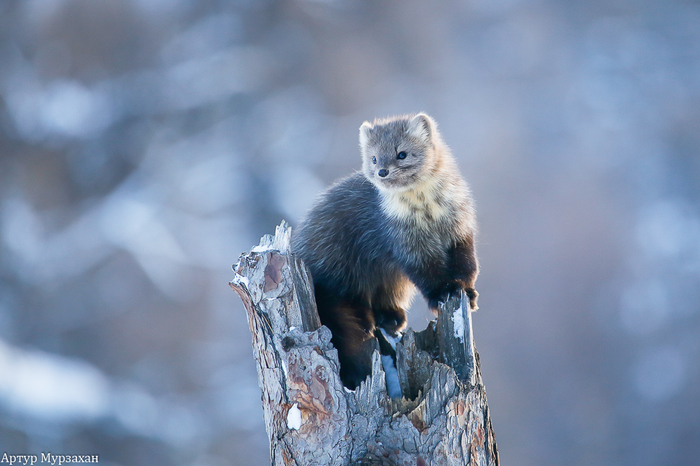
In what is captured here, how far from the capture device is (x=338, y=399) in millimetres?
3135

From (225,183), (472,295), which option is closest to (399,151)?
(472,295)

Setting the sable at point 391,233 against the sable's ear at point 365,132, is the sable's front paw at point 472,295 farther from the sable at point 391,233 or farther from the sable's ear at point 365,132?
the sable's ear at point 365,132

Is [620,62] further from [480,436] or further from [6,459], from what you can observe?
[6,459]

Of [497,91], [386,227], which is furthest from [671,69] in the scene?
[386,227]

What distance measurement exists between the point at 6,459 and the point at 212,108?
26.7 feet

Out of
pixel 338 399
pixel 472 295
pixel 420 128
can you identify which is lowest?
pixel 338 399

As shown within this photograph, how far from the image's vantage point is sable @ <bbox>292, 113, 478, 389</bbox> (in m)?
4.28

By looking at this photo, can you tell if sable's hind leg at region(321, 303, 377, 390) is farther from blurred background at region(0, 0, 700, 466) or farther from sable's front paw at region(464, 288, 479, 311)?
blurred background at region(0, 0, 700, 466)

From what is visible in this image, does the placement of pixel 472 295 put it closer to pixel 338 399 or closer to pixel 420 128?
pixel 420 128

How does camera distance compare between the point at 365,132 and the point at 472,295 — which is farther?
the point at 365,132

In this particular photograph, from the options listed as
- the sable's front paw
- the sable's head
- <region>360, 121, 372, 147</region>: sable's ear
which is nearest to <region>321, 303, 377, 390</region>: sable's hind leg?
the sable's front paw

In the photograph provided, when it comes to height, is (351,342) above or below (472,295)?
below

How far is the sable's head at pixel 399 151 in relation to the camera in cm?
438

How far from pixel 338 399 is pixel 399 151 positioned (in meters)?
2.07
